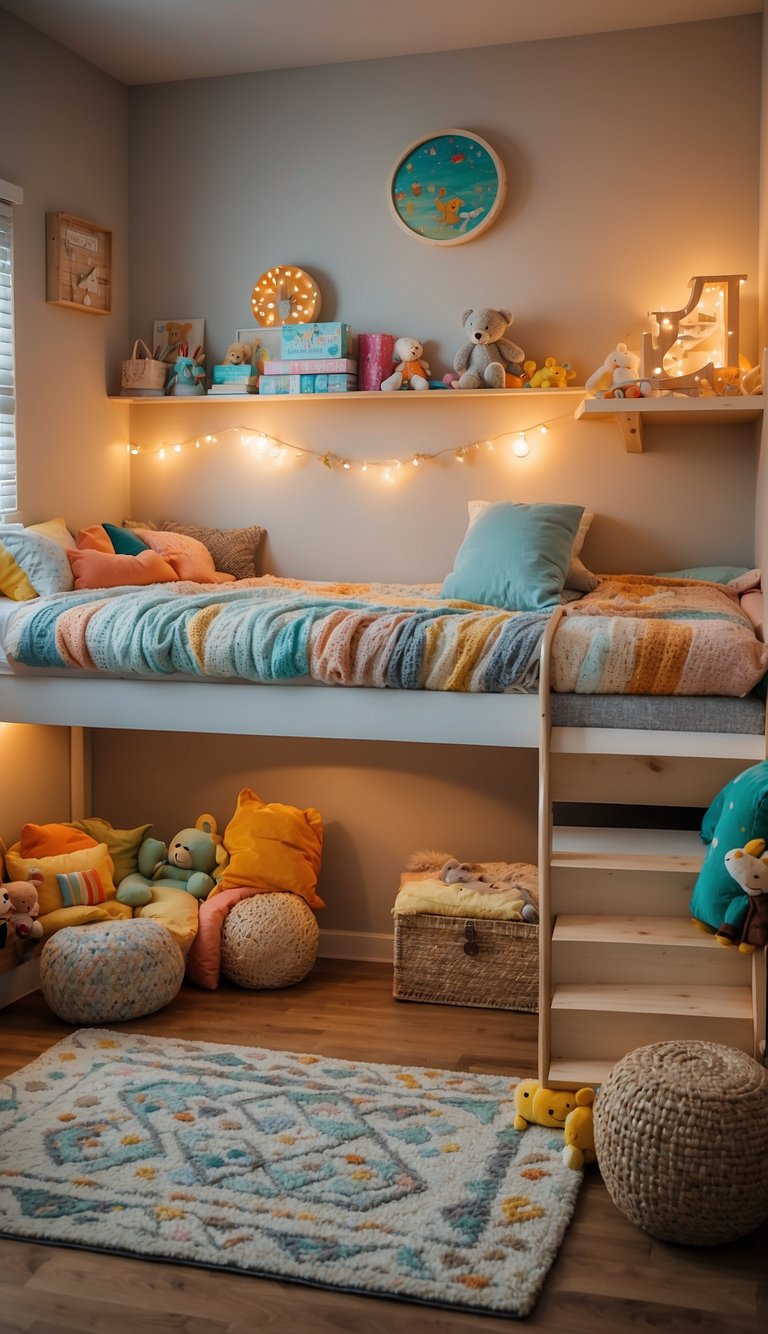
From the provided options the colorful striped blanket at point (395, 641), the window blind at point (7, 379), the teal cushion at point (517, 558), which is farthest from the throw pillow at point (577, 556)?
the window blind at point (7, 379)

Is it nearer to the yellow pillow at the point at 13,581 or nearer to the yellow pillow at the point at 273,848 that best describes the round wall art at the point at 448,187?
the yellow pillow at the point at 13,581

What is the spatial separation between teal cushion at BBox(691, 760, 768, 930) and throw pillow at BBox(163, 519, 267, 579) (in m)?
1.94

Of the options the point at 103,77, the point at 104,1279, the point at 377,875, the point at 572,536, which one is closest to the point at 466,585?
the point at 572,536

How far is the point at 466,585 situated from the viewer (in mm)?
3191

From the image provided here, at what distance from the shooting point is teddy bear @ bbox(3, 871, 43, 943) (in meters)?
3.07

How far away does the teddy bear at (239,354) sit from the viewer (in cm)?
388

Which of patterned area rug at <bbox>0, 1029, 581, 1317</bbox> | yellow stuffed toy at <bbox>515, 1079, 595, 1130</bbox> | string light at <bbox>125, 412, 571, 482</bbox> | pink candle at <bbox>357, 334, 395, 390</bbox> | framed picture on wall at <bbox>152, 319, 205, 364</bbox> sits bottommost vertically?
patterned area rug at <bbox>0, 1029, 581, 1317</bbox>

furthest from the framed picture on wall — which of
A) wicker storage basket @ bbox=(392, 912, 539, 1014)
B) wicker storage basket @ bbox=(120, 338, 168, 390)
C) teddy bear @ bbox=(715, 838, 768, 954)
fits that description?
teddy bear @ bbox=(715, 838, 768, 954)

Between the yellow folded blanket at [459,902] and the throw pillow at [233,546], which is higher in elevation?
the throw pillow at [233,546]

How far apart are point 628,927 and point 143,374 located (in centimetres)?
240

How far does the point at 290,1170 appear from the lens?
2.24m

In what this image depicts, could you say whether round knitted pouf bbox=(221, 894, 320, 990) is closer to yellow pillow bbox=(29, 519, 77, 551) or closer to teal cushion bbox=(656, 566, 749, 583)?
yellow pillow bbox=(29, 519, 77, 551)

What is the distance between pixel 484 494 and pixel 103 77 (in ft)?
5.82

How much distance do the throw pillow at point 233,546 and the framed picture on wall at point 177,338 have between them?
56cm
